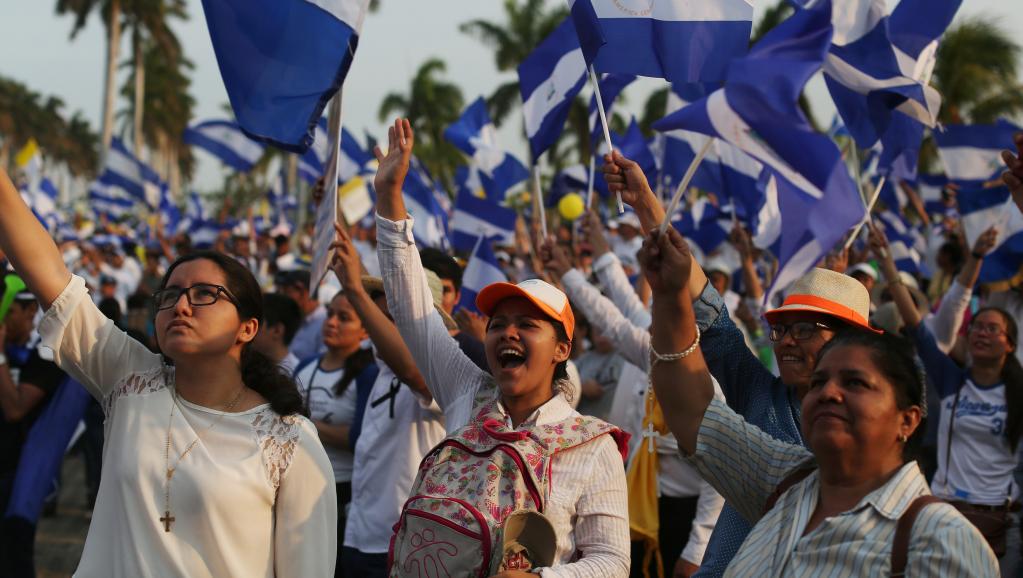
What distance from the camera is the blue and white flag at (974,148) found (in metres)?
8.55

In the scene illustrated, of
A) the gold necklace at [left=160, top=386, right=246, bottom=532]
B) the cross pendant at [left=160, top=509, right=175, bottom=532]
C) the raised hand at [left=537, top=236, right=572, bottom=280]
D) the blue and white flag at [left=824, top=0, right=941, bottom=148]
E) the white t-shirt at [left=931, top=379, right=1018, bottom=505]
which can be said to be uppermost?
the blue and white flag at [left=824, top=0, right=941, bottom=148]

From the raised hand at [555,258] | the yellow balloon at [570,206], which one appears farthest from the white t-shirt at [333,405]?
Result: the yellow balloon at [570,206]

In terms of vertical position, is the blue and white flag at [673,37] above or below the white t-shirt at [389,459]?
above

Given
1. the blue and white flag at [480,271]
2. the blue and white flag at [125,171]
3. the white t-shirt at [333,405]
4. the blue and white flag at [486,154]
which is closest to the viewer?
the white t-shirt at [333,405]

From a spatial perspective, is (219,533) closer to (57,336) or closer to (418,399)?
(57,336)

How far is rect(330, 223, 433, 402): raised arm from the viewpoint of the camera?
13.2 ft

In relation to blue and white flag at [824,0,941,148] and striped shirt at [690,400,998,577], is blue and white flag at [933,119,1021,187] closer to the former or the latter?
blue and white flag at [824,0,941,148]

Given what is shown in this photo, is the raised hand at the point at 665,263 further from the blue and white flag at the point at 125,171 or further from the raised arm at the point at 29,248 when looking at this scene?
the blue and white flag at the point at 125,171

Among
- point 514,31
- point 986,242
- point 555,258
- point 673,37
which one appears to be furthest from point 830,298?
point 514,31

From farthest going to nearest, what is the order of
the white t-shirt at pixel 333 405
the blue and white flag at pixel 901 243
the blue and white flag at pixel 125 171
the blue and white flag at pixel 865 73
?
the blue and white flag at pixel 125 171 → the blue and white flag at pixel 901 243 → the white t-shirt at pixel 333 405 → the blue and white flag at pixel 865 73

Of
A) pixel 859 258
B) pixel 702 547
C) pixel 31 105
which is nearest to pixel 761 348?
pixel 859 258

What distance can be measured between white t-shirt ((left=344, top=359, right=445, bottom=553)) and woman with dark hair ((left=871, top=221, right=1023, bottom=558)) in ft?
9.92

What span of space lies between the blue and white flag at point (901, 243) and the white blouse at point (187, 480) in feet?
24.2

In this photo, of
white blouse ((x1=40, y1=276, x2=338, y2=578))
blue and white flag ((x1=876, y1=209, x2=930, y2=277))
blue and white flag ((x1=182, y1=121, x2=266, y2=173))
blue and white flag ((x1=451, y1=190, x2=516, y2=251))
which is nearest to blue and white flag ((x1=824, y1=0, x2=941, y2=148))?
white blouse ((x1=40, y1=276, x2=338, y2=578))
